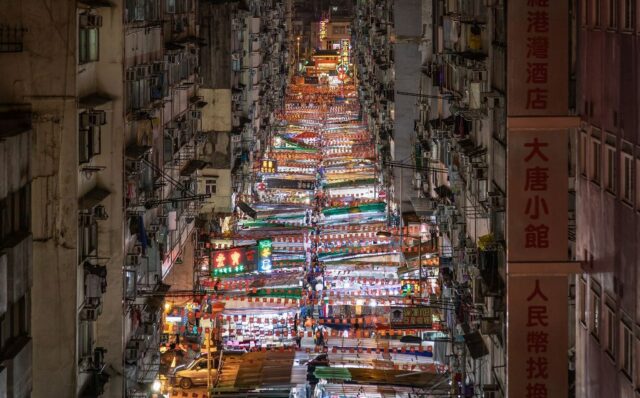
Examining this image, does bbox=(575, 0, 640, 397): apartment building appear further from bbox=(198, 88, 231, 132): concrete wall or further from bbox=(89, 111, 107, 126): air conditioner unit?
bbox=(198, 88, 231, 132): concrete wall


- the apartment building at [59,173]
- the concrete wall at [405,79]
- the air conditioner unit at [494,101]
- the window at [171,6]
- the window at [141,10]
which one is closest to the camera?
the apartment building at [59,173]

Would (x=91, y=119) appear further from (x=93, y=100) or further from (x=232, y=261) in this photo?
(x=232, y=261)

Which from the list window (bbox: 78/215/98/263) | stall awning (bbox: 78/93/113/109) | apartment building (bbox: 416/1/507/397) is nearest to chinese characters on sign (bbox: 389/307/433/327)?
apartment building (bbox: 416/1/507/397)

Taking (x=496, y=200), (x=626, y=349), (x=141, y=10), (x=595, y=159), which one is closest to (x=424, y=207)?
(x=141, y=10)

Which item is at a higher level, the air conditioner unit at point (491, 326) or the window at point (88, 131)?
the window at point (88, 131)

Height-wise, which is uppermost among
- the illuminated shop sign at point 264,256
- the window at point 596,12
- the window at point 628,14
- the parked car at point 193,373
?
the window at point 596,12

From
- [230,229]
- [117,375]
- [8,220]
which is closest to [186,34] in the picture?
[230,229]

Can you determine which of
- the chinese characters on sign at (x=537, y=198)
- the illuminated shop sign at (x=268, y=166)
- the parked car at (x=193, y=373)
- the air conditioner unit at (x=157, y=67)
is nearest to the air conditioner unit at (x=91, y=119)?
the air conditioner unit at (x=157, y=67)

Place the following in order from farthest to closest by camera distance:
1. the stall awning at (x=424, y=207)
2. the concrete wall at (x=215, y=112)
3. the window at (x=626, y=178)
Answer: the concrete wall at (x=215, y=112), the stall awning at (x=424, y=207), the window at (x=626, y=178)

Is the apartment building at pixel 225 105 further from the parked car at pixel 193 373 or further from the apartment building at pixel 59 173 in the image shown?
the apartment building at pixel 59 173
